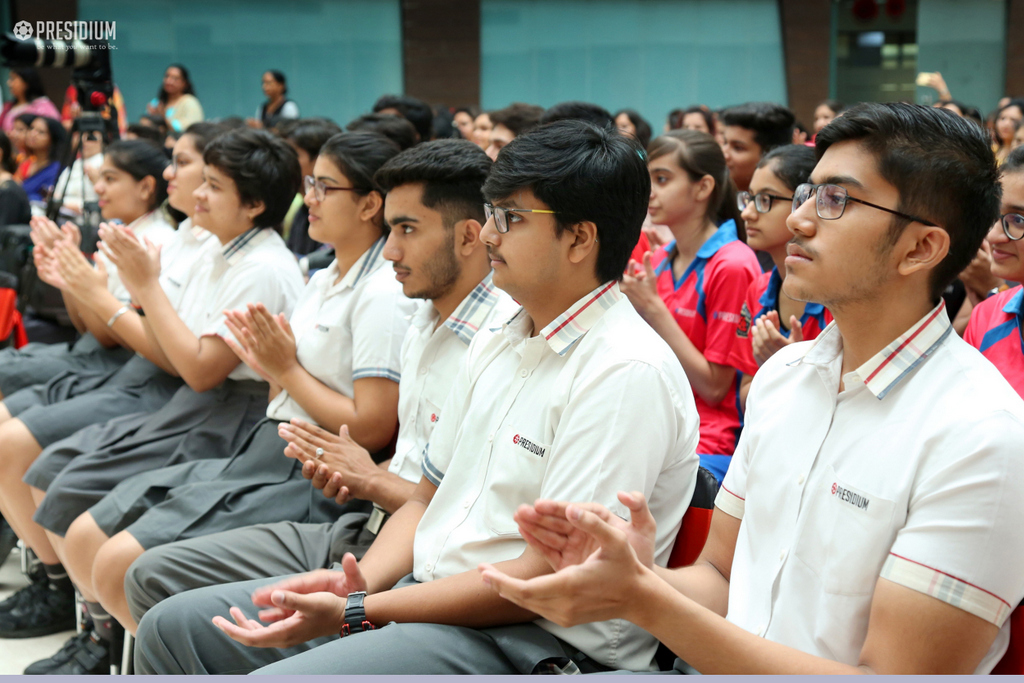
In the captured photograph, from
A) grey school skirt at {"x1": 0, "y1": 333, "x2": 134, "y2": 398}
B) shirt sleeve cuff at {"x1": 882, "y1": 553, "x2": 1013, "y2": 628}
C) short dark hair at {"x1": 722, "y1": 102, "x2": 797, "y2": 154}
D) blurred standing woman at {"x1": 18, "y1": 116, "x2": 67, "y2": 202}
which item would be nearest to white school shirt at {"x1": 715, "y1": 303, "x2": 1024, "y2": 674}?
shirt sleeve cuff at {"x1": 882, "y1": 553, "x2": 1013, "y2": 628}

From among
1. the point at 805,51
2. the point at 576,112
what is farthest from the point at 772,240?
the point at 805,51

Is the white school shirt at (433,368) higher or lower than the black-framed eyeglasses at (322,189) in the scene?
lower

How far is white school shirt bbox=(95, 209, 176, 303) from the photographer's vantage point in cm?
317

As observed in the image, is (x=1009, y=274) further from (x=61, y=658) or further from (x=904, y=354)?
(x=61, y=658)

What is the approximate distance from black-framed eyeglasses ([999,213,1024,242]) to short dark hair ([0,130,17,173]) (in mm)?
5704

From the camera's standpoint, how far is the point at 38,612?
8.10 feet

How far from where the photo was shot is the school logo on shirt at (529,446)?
1.37 m

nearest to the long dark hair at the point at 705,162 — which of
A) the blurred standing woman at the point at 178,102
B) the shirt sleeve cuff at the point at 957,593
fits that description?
the shirt sleeve cuff at the point at 957,593

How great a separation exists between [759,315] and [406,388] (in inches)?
34.0

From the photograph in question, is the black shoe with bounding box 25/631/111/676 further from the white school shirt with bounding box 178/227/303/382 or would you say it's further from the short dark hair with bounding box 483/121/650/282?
the short dark hair with bounding box 483/121/650/282

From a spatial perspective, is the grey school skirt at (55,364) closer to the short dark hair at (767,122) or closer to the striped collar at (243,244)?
the striped collar at (243,244)

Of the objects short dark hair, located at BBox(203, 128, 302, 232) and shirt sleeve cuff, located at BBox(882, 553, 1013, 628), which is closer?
shirt sleeve cuff, located at BBox(882, 553, 1013, 628)

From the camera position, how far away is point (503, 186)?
4.81 feet

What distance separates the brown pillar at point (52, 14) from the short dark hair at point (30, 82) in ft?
7.03
